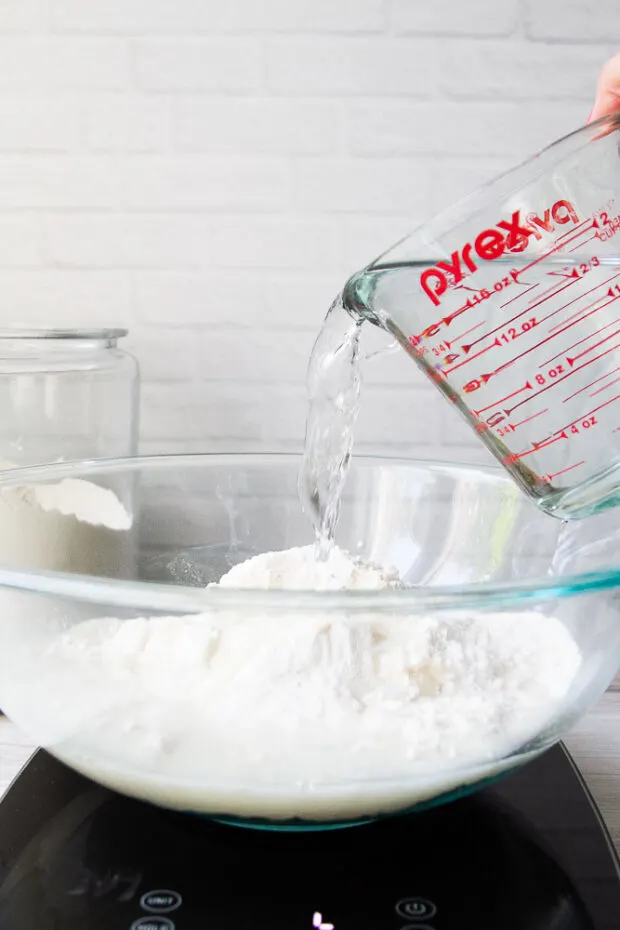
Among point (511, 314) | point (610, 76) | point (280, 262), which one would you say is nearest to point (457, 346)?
point (511, 314)

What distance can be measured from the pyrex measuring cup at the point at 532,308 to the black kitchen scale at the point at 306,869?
0.76ft

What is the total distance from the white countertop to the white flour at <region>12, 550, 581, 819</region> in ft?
0.56

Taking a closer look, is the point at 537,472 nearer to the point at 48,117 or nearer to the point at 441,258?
the point at 441,258

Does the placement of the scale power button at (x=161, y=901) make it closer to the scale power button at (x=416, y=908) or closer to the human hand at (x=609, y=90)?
the scale power button at (x=416, y=908)

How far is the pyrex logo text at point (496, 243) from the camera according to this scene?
59 cm

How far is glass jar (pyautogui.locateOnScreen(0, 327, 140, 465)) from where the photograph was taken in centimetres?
100

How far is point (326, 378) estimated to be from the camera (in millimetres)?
726

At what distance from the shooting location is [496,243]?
0.59 metres

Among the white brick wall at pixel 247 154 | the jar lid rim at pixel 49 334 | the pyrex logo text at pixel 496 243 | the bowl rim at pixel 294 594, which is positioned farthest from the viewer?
the white brick wall at pixel 247 154

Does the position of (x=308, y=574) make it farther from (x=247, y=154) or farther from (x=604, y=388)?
(x=247, y=154)

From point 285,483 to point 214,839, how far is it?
0.41 metres

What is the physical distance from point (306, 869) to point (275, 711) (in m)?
0.10

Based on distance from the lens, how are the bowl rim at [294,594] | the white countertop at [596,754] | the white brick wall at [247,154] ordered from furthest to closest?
the white brick wall at [247,154]
the white countertop at [596,754]
the bowl rim at [294,594]

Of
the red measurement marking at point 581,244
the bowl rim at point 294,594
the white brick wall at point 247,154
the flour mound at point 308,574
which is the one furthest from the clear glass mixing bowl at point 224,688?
the white brick wall at point 247,154
